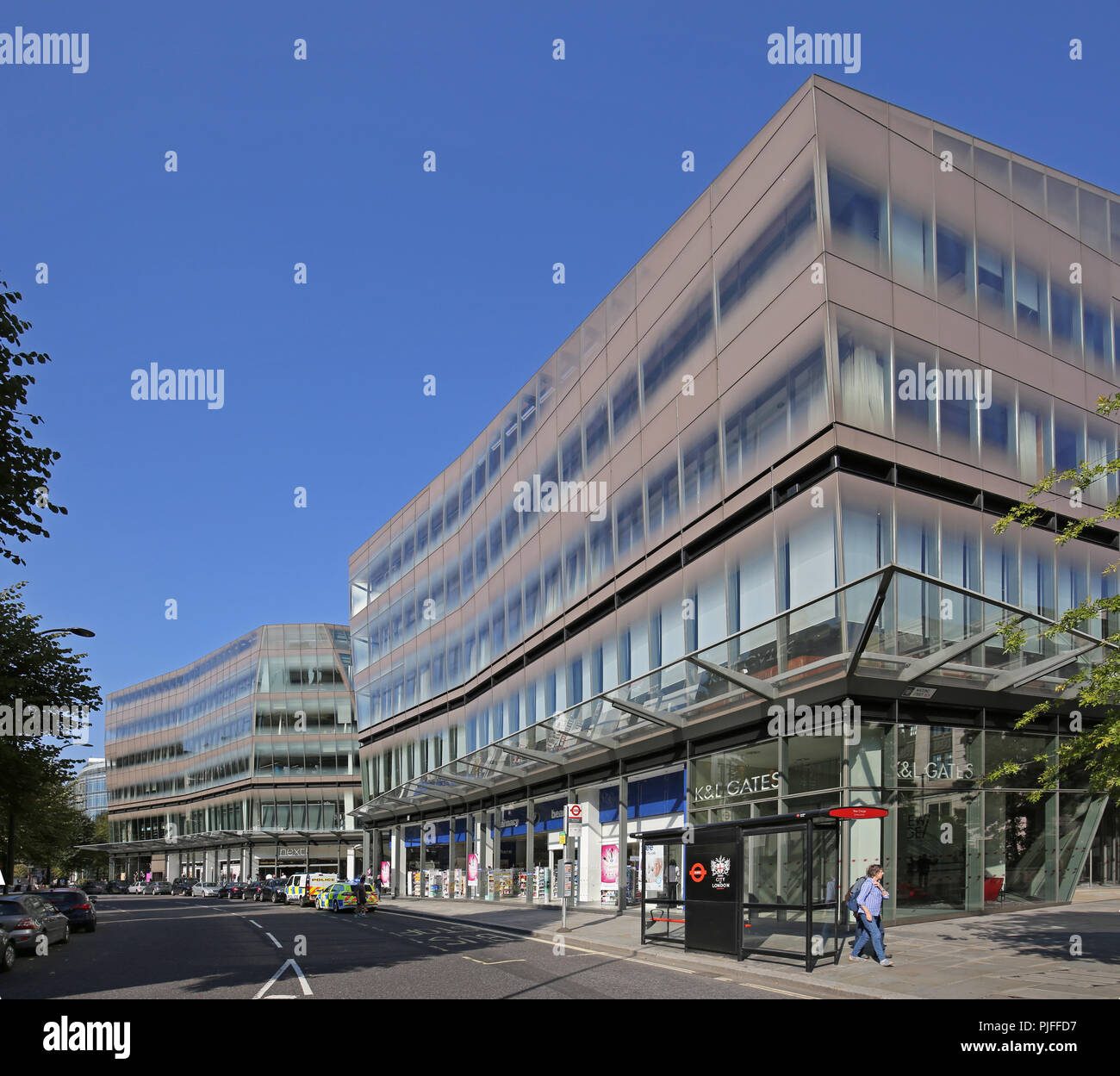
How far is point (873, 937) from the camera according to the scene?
17.2m

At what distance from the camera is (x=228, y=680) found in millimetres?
108000

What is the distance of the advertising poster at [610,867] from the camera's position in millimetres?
36000

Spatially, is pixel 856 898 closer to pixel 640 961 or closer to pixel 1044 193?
Result: pixel 640 961

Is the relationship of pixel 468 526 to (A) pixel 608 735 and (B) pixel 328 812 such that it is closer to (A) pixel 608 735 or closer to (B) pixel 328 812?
(A) pixel 608 735

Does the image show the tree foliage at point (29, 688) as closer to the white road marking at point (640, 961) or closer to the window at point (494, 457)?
the white road marking at point (640, 961)

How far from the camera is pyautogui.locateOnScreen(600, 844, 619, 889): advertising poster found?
1417 inches

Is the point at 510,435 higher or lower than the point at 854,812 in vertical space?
higher

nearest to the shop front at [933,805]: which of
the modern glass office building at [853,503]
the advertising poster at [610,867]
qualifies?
the modern glass office building at [853,503]

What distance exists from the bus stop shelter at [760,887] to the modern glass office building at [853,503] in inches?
21.1

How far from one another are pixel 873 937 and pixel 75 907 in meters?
28.6

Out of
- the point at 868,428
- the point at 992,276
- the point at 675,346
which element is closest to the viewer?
the point at 868,428

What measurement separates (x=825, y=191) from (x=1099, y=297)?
11.9 m

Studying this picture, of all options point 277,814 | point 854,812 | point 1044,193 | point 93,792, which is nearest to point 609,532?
point 1044,193
